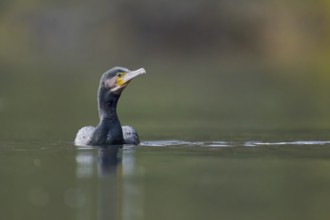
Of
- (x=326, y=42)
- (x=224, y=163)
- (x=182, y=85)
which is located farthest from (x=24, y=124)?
(x=326, y=42)

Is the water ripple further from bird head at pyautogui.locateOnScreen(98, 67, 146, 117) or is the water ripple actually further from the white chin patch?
the white chin patch

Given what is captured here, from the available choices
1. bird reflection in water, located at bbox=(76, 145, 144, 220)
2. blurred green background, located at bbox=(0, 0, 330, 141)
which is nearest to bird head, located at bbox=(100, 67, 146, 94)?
bird reflection in water, located at bbox=(76, 145, 144, 220)

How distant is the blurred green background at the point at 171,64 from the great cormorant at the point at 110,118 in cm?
191

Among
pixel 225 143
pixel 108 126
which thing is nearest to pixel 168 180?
pixel 108 126

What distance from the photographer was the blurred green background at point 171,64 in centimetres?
2934

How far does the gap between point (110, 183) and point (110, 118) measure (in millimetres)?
4742

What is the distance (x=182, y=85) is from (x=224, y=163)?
81.2ft

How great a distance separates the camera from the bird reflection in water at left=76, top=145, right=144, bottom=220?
1545cm

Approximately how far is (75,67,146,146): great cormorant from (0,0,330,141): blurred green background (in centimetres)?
191

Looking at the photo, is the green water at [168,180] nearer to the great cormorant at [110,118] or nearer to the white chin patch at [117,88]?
the great cormorant at [110,118]

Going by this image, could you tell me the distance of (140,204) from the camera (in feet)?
52.5

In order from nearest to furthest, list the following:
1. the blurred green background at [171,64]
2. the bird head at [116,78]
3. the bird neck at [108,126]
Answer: the bird neck at [108,126], the bird head at [116,78], the blurred green background at [171,64]

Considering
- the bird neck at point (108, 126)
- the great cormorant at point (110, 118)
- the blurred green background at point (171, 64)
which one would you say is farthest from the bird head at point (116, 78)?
the blurred green background at point (171, 64)

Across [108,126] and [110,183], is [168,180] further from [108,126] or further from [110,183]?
Result: [108,126]
